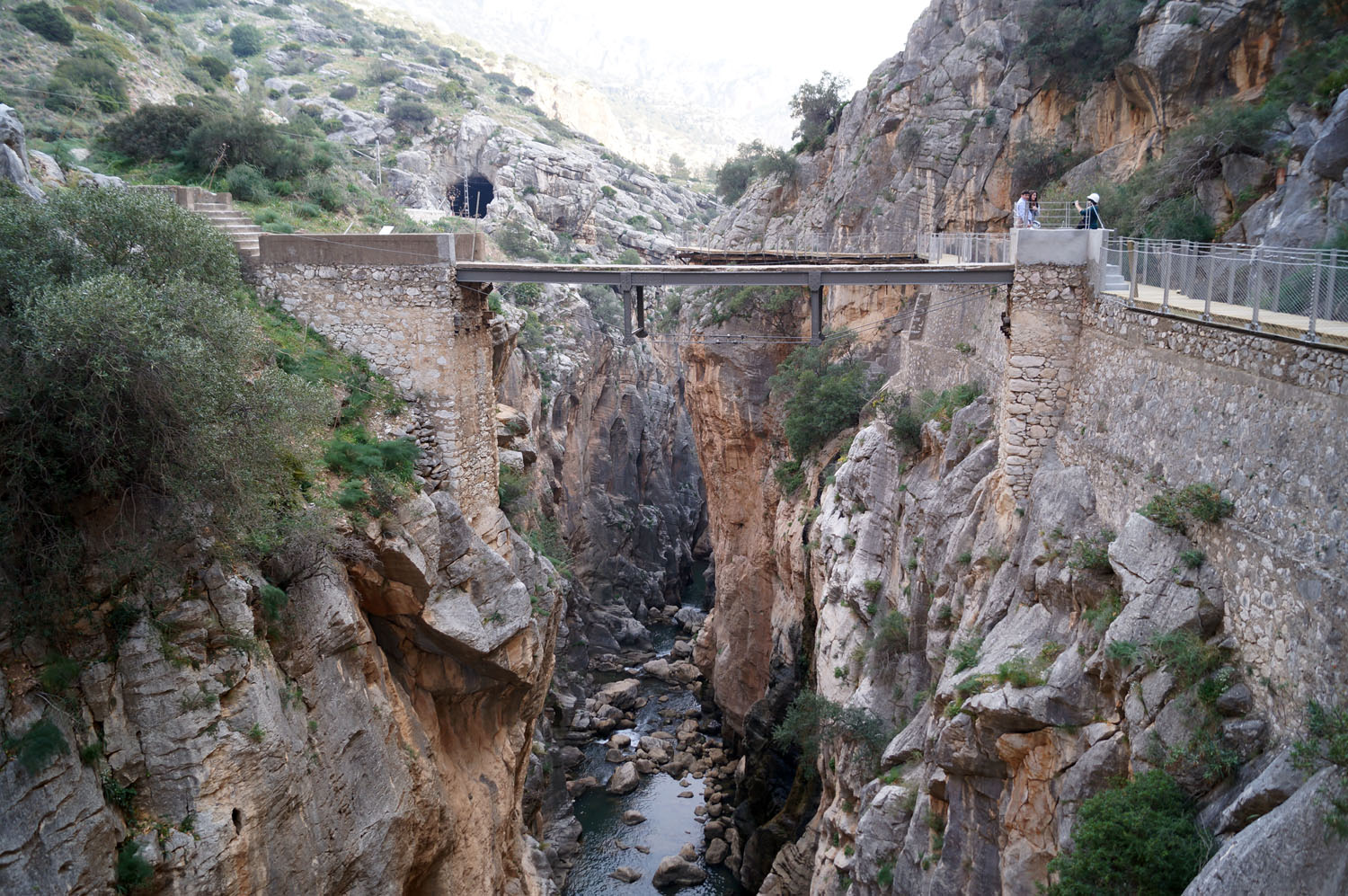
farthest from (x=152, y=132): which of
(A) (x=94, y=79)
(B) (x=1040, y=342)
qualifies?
(B) (x=1040, y=342)

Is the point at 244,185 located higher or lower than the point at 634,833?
higher

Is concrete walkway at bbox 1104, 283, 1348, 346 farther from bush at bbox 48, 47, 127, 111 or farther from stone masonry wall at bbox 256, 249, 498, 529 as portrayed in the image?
bush at bbox 48, 47, 127, 111

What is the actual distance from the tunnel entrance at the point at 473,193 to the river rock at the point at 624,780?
35.9m

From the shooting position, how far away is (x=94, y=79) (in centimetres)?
2586

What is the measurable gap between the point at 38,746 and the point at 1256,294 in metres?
14.1

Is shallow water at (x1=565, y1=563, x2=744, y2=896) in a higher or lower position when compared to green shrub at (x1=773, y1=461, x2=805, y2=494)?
lower

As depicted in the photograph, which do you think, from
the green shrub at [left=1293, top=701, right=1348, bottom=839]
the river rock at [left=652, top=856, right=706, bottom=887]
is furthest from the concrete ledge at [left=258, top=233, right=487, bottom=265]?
the river rock at [left=652, top=856, right=706, bottom=887]

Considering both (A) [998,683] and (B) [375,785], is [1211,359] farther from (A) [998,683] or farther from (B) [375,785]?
(B) [375,785]

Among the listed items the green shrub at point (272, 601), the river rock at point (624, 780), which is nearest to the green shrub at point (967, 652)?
the green shrub at point (272, 601)

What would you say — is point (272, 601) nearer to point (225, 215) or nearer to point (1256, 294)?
point (225, 215)

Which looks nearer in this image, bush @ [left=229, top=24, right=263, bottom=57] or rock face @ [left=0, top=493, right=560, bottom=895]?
rock face @ [left=0, top=493, right=560, bottom=895]

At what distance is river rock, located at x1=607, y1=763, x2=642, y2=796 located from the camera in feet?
99.8

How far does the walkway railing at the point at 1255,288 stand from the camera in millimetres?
8875

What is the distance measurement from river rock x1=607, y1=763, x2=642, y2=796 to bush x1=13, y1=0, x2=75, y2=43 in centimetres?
3016
